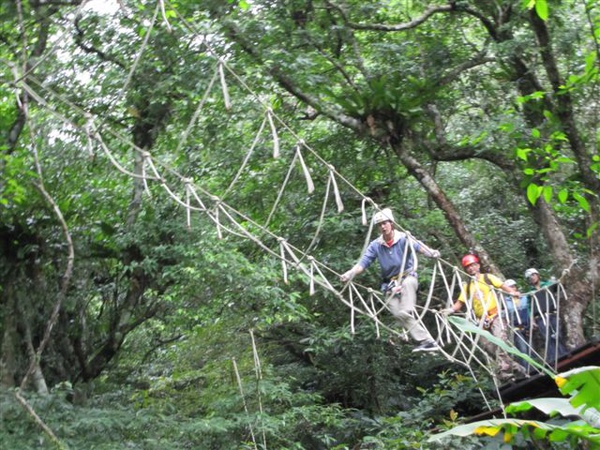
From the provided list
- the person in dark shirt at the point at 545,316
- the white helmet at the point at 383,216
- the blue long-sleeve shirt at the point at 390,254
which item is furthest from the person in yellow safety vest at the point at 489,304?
the white helmet at the point at 383,216

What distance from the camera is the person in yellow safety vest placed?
4.34 meters

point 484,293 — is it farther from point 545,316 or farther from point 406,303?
point 406,303

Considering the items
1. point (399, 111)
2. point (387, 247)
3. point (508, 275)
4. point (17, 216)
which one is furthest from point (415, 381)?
point (17, 216)

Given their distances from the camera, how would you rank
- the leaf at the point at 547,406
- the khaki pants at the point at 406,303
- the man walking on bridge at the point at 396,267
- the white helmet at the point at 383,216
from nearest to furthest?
the leaf at the point at 547,406
the white helmet at the point at 383,216
the man walking on bridge at the point at 396,267
the khaki pants at the point at 406,303

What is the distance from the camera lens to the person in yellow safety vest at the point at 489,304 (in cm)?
434

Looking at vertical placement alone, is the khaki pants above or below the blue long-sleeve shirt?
below

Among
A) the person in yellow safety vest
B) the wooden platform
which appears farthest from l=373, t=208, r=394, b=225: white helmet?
the wooden platform

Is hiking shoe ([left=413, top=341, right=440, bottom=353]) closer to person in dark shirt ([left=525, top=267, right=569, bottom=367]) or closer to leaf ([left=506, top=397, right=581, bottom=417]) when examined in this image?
person in dark shirt ([left=525, top=267, right=569, bottom=367])

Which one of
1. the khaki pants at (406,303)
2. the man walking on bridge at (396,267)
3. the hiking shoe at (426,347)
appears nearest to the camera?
the man walking on bridge at (396,267)

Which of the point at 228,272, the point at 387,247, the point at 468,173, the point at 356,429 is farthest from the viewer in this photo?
the point at 468,173

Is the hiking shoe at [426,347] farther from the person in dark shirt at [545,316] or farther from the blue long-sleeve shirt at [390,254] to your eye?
the person in dark shirt at [545,316]

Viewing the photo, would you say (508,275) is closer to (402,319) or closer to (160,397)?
(402,319)

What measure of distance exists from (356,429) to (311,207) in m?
1.82

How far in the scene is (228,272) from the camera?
204 inches
